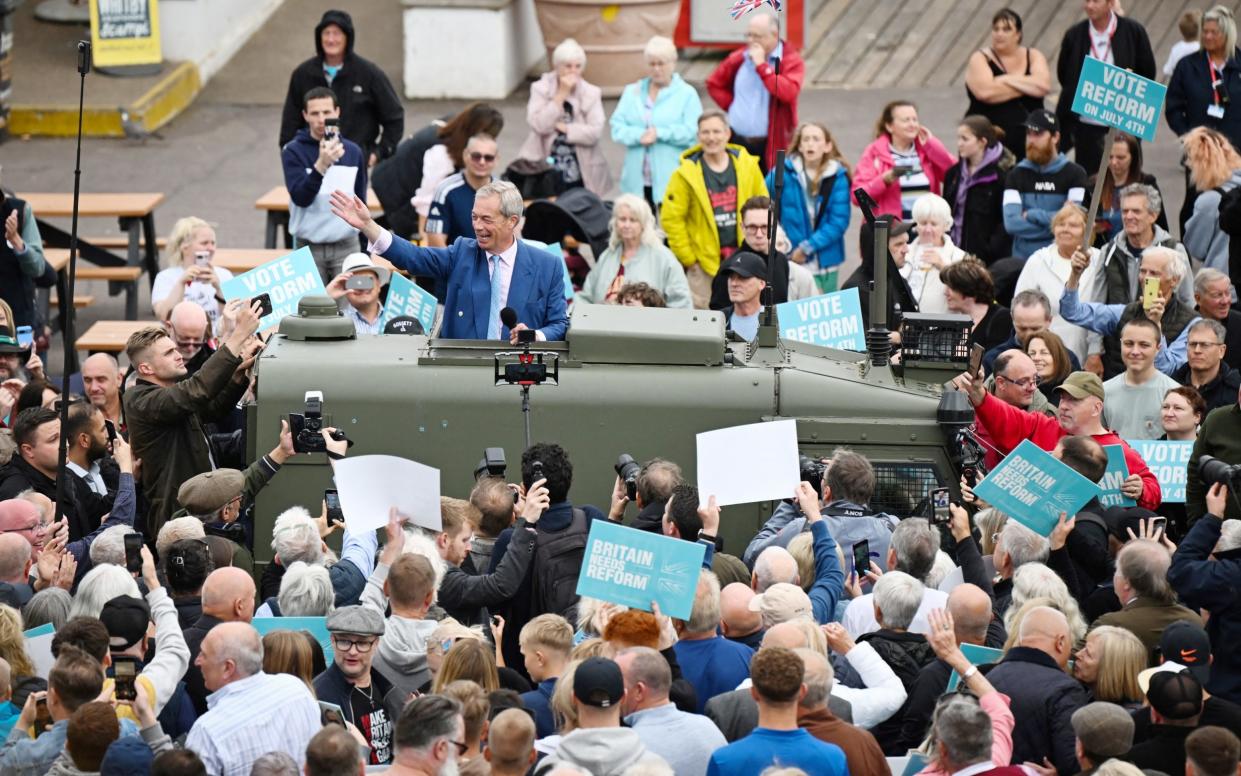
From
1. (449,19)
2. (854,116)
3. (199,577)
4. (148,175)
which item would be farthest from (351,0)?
(199,577)

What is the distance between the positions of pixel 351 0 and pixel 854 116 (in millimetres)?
6030

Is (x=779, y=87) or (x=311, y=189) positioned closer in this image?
(x=311, y=189)

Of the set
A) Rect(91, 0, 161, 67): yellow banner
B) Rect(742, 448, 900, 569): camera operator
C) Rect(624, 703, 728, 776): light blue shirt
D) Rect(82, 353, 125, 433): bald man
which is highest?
Rect(91, 0, 161, 67): yellow banner

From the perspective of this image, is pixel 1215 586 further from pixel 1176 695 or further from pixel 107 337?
pixel 107 337

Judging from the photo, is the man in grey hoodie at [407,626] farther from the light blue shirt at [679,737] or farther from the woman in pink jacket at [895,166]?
Result: the woman in pink jacket at [895,166]

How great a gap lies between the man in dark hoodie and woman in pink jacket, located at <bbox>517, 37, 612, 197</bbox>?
1185 millimetres

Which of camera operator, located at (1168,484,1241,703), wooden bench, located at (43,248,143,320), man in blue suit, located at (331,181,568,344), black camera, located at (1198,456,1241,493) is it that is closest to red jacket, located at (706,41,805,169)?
wooden bench, located at (43,248,143,320)

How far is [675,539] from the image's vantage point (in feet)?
24.6

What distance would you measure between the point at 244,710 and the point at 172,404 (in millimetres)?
3544

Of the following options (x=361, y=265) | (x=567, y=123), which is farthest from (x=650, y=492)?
(x=567, y=123)

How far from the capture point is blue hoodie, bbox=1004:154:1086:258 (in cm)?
1392

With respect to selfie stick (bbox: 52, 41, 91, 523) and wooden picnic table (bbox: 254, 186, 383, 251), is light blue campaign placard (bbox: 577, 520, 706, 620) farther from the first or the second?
wooden picnic table (bbox: 254, 186, 383, 251)

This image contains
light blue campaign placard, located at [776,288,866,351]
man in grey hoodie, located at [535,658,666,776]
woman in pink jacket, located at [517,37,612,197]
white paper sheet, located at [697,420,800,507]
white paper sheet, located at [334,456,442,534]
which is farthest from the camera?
woman in pink jacket, located at [517,37,612,197]

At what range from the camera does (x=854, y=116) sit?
20.3 m
